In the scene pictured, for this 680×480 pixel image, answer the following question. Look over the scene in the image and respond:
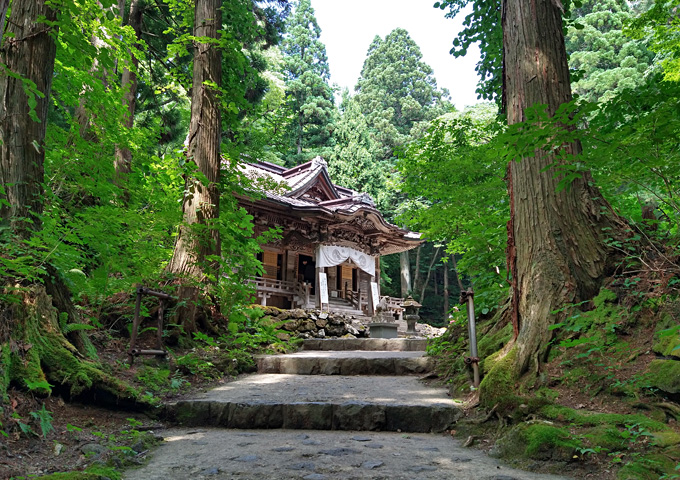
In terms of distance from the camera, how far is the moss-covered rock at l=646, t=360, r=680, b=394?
2.46 m

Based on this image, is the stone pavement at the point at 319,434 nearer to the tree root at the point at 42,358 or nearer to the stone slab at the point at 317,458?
the stone slab at the point at 317,458

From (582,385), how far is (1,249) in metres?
3.97

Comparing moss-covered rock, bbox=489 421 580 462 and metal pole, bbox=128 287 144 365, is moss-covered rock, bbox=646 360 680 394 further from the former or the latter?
metal pole, bbox=128 287 144 365

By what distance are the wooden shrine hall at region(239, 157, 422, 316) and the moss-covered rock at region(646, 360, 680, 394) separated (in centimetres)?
1254

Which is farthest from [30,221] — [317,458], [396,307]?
[396,307]

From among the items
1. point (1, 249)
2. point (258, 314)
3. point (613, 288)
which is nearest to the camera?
point (1, 249)

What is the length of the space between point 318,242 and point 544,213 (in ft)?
45.4

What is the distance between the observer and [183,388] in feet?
14.9

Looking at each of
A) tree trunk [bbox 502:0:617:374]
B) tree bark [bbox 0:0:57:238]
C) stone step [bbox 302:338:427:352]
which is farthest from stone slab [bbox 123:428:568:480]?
stone step [bbox 302:338:427:352]

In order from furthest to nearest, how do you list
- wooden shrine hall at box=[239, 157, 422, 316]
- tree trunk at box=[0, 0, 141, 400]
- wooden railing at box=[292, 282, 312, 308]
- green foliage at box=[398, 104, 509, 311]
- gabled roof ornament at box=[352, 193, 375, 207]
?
1. gabled roof ornament at box=[352, 193, 375, 207]
2. wooden railing at box=[292, 282, 312, 308]
3. wooden shrine hall at box=[239, 157, 422, 316]
4. green foliage at box=[398, 104, 509, 311]
5. tree trunk at box=[0, 0, 141, 400]

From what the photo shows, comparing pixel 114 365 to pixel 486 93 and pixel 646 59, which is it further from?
pixel 646 59

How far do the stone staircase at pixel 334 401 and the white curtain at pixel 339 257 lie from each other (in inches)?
426

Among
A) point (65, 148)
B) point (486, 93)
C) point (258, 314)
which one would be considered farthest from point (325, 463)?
point (486, 93)

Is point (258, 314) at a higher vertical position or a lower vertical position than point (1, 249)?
lower
